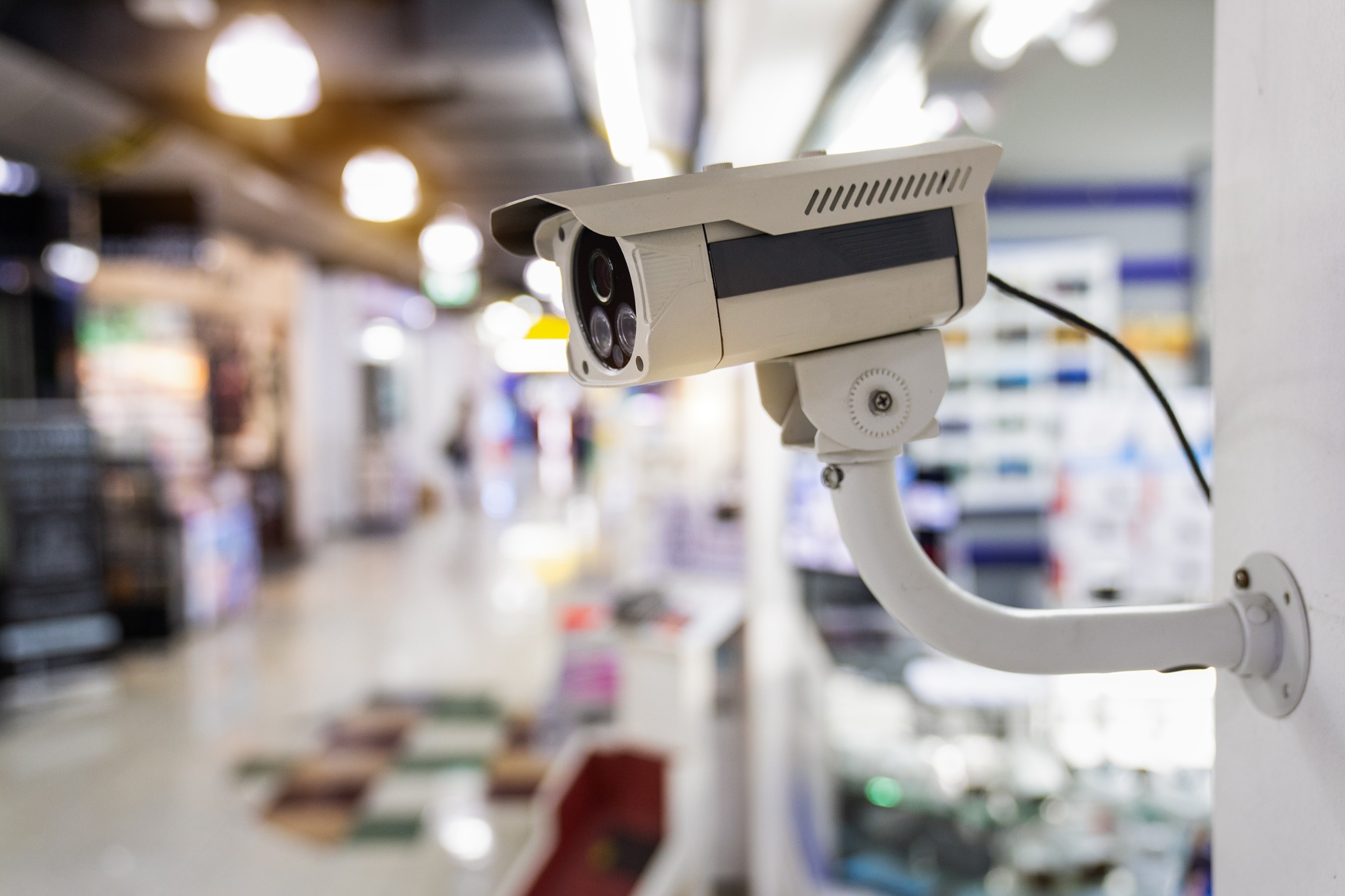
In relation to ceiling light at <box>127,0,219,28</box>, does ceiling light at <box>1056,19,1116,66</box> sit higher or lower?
lower

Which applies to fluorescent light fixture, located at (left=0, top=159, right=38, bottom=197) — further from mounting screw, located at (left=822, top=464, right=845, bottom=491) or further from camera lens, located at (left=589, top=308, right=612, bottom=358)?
mounting screw, located at (left=822, top=464, right=845, bottom=491)

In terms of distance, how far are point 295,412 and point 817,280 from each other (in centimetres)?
1101

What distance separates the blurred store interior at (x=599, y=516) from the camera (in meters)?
2.72

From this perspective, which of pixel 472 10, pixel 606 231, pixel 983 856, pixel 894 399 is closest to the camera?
pixel 606 231

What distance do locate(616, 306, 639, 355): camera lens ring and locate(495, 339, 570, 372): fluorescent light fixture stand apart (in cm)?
1175

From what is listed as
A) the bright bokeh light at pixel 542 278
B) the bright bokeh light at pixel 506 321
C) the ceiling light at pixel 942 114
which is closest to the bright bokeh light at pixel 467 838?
the ceiling light at pixel 942 114

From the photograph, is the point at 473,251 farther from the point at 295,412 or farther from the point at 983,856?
the point at 983,856

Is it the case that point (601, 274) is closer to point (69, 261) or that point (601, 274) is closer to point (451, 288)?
point (69, 261)

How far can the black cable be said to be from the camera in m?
0.79

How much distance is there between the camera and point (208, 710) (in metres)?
5.22

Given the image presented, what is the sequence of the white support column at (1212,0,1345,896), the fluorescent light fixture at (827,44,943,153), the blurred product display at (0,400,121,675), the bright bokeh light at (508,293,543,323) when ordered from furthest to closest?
the bright bokeh light at (508,293,543,323) → the blurred product display at (0,400,121,675) → the fluorescent light fixture at (827,44,943,153) → the white support column at (1212,0,1345,896)

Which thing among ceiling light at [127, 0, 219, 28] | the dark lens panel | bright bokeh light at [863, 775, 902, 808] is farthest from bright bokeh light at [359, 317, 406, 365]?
the dark lens panel

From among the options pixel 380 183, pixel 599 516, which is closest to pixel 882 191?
pixel 380 183

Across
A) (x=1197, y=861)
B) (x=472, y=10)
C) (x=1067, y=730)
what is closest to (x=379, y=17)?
(x=472, y=10)
